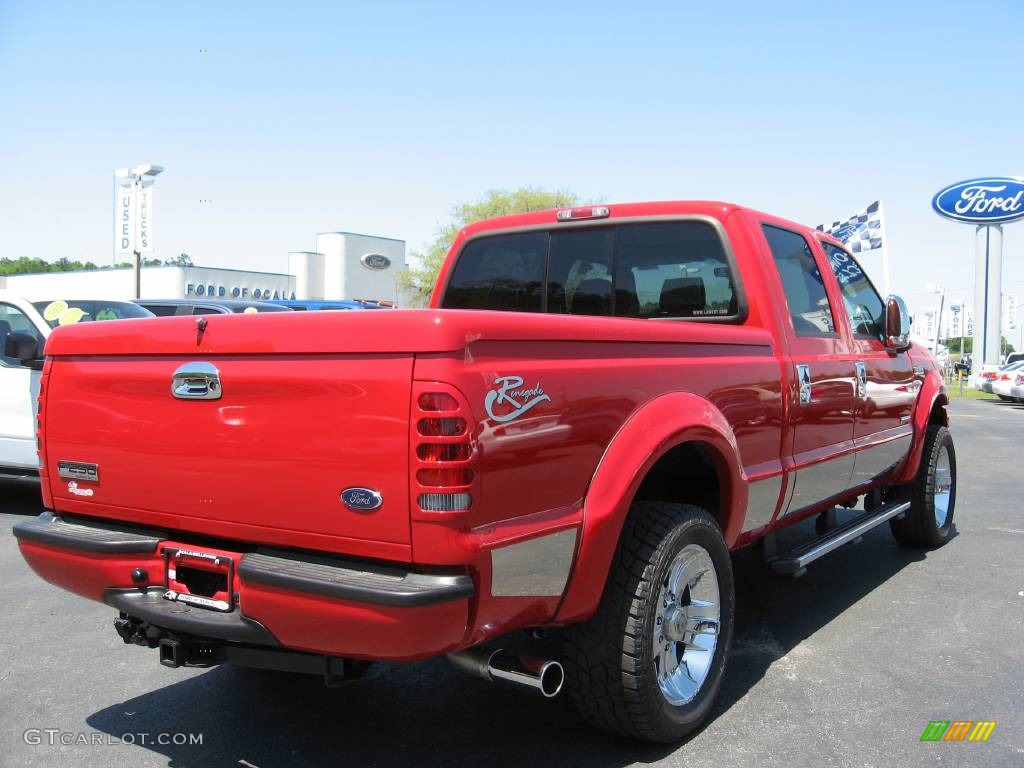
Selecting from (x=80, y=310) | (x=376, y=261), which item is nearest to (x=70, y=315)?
(x=80, y=310)

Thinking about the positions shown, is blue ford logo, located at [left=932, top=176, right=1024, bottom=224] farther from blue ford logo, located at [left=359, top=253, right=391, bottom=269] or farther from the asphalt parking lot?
the asphalt parking lot

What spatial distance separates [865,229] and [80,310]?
18.0 metres

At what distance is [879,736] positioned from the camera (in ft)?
10.7

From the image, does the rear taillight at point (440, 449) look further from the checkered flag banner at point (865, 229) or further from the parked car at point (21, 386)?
the checkered flag banner at point (865, 229)

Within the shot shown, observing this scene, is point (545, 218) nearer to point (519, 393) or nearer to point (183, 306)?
point (519, 393)

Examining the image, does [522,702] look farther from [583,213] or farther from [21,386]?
[21,386]

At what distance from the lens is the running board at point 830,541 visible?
4023 mm

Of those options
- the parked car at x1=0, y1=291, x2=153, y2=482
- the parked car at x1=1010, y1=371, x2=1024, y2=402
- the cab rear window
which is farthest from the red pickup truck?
the parked car at x1=1010, y1=371, x2=1024, y2=402

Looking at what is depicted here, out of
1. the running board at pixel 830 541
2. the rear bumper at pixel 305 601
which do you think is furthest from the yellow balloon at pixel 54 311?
the running board at pixel 830 541

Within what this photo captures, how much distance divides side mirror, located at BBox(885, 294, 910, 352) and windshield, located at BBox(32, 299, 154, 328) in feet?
17.0

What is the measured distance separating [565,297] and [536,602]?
7.14 ft

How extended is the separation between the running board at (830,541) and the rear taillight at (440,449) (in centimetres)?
220

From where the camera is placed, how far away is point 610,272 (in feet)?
14.5

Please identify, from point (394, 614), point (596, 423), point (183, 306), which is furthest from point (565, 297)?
point (183, 306)
